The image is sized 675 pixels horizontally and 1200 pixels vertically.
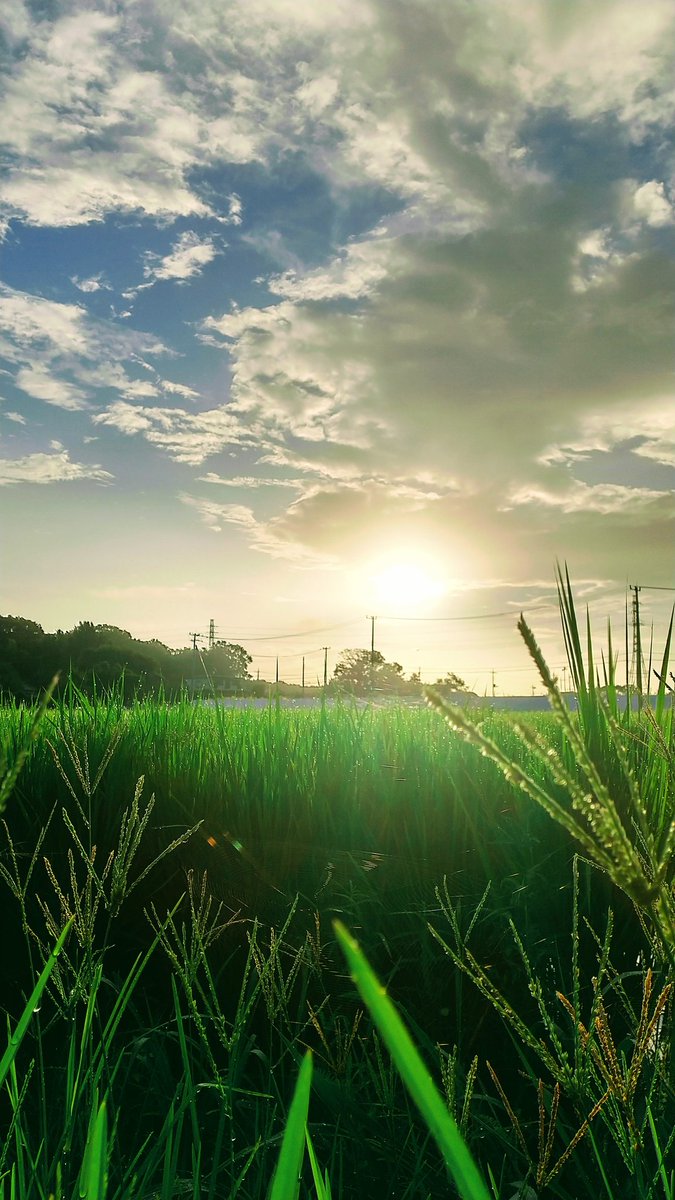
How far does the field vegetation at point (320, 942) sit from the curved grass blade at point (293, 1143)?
1028 millimetres

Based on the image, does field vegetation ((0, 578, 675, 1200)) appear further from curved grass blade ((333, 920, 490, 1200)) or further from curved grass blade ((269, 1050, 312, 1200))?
curved grass blade ((333, 920, 490, 1200))

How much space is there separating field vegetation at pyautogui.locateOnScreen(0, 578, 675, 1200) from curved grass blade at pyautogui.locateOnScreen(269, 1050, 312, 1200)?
1.03 metres

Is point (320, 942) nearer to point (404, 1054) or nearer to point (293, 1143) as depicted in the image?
point (293, 1143)

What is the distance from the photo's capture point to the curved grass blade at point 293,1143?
46 cm

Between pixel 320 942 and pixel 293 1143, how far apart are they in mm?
3006

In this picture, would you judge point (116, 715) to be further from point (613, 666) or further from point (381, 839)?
point (613, 666)

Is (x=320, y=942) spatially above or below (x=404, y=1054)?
below

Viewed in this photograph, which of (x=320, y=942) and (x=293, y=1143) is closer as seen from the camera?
(x=293, y=1143)

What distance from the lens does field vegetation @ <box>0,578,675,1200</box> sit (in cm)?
208

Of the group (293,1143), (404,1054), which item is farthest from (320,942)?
(404,1054)

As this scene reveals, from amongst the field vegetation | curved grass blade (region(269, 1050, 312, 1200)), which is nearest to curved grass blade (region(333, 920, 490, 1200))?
curved grass blade (region(269, 1050, 312, 1200))

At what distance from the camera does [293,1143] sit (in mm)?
481

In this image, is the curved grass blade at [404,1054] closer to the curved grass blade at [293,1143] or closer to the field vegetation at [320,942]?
the curved grass blade at [293,1143]

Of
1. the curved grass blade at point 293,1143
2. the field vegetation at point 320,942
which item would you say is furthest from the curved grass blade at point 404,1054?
the field vegetation at point 320,942
